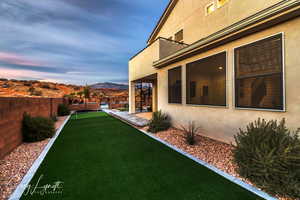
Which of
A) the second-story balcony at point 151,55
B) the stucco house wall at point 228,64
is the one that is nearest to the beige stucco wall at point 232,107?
the stucco house wall at point 228,64

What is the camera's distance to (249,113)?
12.4 ft

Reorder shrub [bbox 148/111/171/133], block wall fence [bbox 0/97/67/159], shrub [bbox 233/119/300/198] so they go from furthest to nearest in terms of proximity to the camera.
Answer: shrub [bbox 148/111/171/133]
block wall fence [bbox 0/97/67/159]
shrub [bbox 233/119/300/198]

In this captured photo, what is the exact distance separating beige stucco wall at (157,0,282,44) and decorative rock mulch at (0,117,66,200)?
8.80 metres

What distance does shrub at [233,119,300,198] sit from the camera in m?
2.17

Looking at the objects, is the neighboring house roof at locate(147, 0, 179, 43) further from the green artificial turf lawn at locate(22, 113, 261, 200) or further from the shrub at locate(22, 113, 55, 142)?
the shrub at locate(22, 113, 55, 142)

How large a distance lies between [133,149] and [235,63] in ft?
14.3

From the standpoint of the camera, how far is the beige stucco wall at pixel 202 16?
5258 millimetres

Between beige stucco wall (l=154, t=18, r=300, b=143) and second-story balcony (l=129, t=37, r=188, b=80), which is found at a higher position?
second-story balcony (l=129, t=37, r=188, b=80)

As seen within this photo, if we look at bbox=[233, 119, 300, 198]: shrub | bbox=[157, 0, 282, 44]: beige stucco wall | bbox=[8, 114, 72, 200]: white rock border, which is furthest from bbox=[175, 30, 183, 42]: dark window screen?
bbox=[8, 114, 72, 200]: white rock border

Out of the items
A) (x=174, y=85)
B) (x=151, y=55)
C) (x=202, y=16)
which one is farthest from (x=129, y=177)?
(x=202, y=16)

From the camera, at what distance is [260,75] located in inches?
140

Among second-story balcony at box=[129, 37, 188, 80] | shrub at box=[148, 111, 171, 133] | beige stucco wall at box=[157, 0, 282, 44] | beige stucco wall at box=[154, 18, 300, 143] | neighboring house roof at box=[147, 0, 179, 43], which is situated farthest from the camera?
neighboring house roof at box=[147, 0, 179, 43]

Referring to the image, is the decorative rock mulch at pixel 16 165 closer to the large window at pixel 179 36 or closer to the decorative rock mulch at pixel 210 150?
the decorative rock mulch at pixel 210 150

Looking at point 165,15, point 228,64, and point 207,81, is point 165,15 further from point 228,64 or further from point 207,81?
point 228,64
